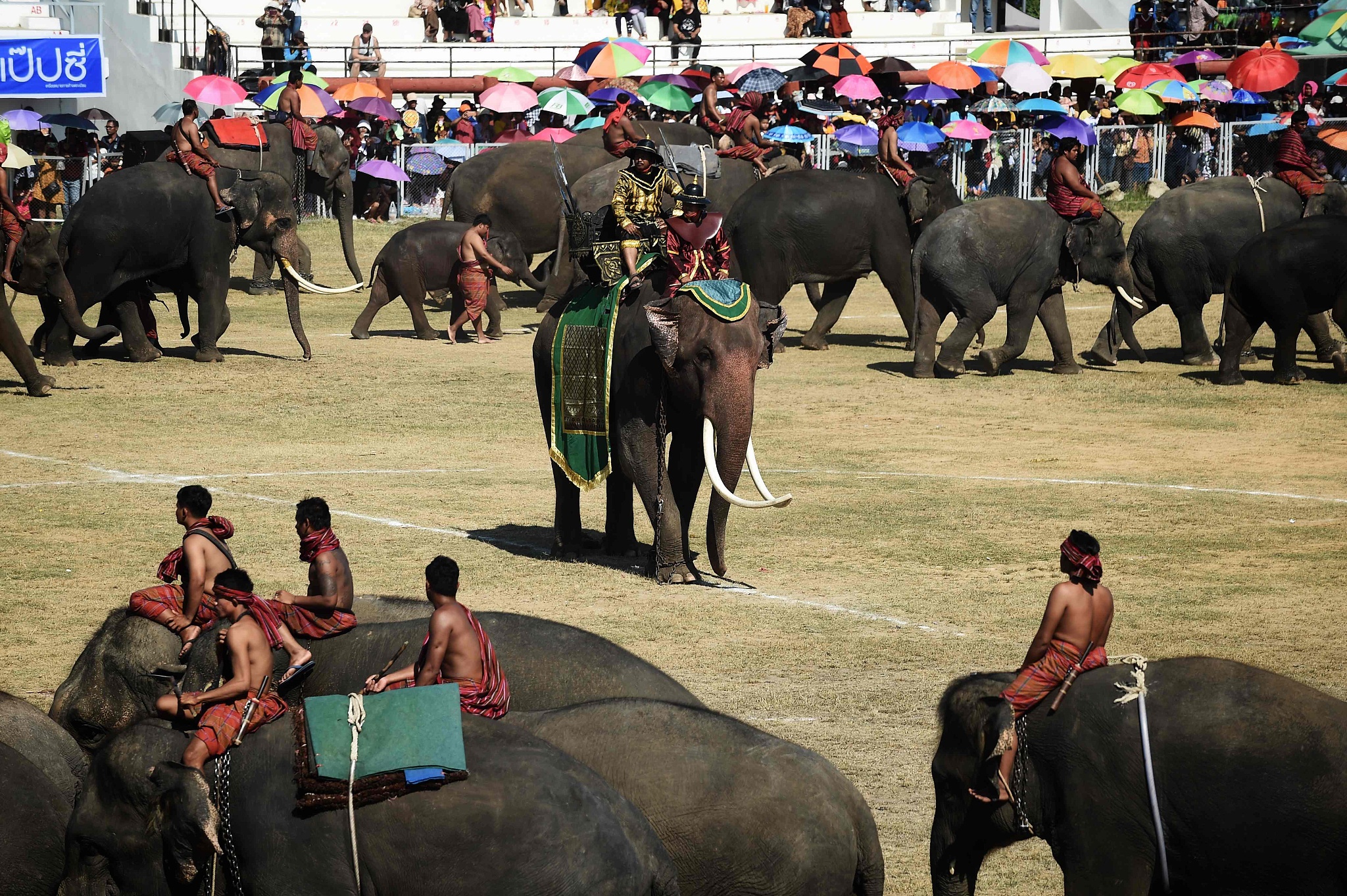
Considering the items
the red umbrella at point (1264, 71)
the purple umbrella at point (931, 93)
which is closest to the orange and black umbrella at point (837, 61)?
the purple umbrella at point (931, 93)

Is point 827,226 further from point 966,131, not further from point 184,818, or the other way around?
point 184,818

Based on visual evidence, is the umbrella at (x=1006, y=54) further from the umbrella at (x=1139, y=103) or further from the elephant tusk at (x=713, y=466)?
the elephant tusk at (x=713, y=466)

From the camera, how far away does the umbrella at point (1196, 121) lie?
36094 millimetres

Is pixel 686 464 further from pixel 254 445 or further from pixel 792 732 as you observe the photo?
pixel 254 445

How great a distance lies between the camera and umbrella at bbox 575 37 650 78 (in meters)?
34.2

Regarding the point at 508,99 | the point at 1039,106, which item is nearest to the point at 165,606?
the point at 508,99

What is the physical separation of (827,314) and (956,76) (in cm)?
1538

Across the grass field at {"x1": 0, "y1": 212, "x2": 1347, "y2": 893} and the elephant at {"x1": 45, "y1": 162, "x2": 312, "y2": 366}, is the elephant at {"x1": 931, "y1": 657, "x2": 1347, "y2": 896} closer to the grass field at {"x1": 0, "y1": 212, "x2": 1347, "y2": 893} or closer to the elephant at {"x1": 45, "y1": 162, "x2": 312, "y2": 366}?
the grass field at {"x1": 0, "y1": 212, "x2": 1347, "y2": 893}

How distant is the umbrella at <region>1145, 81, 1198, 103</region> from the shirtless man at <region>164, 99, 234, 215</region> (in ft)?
71.7

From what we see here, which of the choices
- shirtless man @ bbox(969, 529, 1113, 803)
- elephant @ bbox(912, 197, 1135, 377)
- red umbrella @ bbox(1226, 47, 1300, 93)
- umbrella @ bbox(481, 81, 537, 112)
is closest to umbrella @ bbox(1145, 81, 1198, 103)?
red umbrella @ bbox(1226, 47, 1300, 93)

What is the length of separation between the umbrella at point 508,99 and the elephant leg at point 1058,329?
→ 1632cm

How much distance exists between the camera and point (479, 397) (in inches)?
762

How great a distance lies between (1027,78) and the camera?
124 feet

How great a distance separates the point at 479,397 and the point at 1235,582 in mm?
9698
